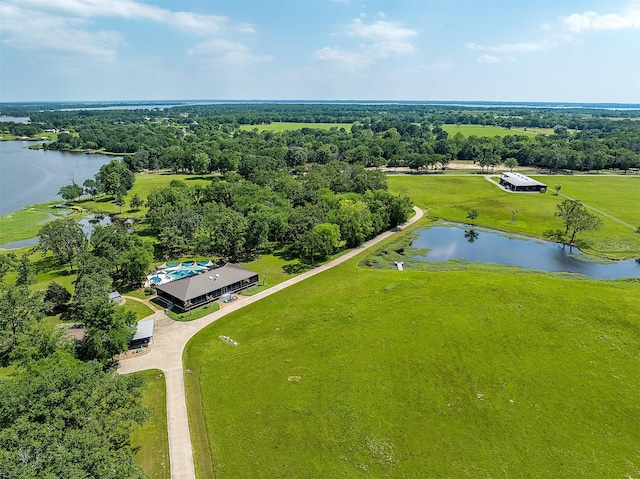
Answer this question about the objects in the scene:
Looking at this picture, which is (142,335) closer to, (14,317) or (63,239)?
(14,317)

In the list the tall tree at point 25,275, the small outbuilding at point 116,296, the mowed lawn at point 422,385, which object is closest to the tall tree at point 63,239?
the tall tree at point 25,275

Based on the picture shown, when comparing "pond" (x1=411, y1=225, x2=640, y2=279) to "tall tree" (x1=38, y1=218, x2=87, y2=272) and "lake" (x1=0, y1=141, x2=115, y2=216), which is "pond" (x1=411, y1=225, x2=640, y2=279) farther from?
"lake" (x1=0, y1=141, x2=115, y2=216)

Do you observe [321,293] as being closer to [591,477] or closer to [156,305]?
[156,305]

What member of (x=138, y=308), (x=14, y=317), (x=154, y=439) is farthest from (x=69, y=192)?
(x=154, y=439)

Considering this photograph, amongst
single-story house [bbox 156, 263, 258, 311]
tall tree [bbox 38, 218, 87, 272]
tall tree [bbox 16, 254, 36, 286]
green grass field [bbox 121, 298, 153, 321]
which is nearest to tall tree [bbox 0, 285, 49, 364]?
green grass field [bbox 121, 298, 153, 321]

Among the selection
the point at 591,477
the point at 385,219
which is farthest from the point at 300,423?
the point at 385,219

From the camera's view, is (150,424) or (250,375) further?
(250,375)
